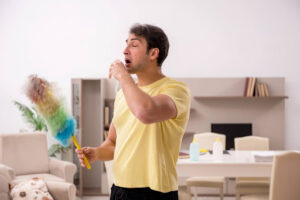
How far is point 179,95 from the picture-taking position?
1.48 metres

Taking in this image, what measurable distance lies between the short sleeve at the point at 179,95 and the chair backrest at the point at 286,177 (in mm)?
1855

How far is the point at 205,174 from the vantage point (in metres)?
3.88

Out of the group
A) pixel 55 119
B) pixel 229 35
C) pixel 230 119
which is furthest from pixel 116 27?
pixel 55 119

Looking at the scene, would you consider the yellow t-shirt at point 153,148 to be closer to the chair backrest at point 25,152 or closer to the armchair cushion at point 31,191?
the armchair cushion at point 31,191

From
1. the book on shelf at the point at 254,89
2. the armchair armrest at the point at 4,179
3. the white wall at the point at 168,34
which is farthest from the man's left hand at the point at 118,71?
the white wall at the point at 168,34

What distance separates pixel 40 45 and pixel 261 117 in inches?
144

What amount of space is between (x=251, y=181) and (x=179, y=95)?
337cm

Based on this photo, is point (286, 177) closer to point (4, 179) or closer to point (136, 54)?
point (136, 54)

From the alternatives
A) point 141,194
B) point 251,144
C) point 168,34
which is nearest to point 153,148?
Result: point 141,194

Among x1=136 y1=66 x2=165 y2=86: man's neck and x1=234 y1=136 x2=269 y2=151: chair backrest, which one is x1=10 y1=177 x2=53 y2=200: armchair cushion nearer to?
x1=234 y1=136 x2=269 y2=151: chair backrest

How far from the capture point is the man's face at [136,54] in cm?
151

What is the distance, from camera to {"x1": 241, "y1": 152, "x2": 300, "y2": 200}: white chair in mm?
3135

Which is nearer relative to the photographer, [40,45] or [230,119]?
[230,119]

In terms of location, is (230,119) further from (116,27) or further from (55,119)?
(55,119)
